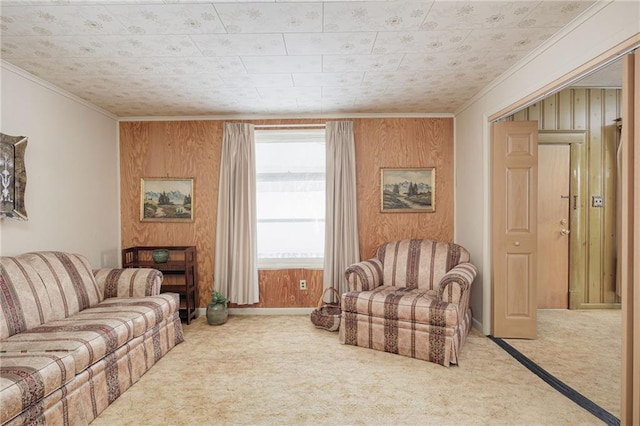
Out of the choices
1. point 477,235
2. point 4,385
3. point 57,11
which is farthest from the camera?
point 477,235

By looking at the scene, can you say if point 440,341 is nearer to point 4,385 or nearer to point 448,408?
point 448,408

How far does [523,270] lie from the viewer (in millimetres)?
3328

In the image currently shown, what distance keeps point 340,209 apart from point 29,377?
312 cm

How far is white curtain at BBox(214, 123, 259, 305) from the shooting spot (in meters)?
4.17

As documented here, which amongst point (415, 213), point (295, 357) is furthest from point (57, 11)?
point (415, 213)

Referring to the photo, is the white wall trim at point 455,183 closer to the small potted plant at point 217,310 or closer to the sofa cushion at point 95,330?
the small potted plant at point 217,310

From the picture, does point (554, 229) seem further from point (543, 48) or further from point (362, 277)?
point (362, 277)

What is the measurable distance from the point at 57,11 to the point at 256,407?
275 centimetres

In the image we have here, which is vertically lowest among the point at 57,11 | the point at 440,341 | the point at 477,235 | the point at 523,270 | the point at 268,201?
the point at 440,341

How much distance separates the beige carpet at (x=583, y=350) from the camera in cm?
241

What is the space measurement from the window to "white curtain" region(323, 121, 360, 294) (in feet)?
0.56

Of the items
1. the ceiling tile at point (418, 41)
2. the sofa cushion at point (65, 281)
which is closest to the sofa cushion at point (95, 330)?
the sofa cushion at point (65, 281)

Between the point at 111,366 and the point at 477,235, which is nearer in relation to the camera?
the point at 111,366

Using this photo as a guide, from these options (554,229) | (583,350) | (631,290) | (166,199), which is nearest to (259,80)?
(166,199)
